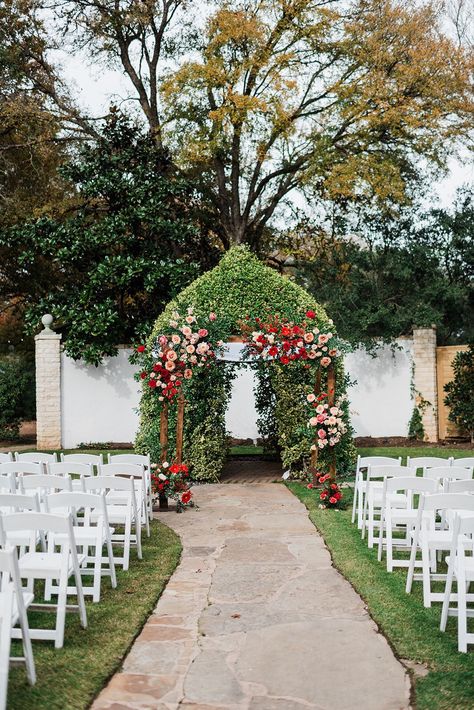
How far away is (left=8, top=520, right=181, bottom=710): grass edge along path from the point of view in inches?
162

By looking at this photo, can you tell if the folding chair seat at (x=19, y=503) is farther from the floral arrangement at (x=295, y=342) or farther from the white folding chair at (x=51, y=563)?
the floral arrangement at (x=295, y=342)

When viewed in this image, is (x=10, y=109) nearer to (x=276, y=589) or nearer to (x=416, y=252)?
(x=416, y=252)

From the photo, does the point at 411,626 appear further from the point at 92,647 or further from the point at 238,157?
the point at 238,157

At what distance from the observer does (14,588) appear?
4270mm

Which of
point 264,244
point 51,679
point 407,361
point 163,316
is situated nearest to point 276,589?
point 51,679

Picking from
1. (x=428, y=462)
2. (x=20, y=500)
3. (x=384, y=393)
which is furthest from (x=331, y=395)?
(x=384, y=393)

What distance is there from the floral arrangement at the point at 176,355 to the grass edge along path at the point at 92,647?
3.73 m

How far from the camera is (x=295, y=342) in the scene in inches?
438

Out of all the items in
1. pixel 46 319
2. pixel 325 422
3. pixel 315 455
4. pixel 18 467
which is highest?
pixel 46 319

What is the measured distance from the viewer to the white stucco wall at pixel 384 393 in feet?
62.6

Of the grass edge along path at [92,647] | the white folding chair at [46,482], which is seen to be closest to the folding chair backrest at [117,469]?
the white folding chair at [46,482]

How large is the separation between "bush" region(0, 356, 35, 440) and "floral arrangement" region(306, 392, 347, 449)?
12.0 metres

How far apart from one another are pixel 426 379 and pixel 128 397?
22.9ft

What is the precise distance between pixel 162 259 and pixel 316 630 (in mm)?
15002
